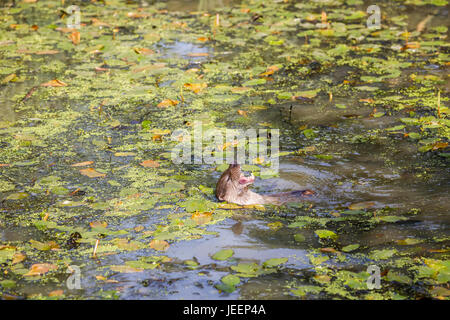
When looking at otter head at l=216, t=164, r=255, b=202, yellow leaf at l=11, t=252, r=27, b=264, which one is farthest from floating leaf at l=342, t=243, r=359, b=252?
yellow leaf at l=11, t=252, r=27, b=264

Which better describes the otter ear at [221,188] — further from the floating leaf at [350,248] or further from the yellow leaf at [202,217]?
the floating leaf at [350,248]

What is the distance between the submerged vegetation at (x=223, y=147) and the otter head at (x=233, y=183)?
115 mm

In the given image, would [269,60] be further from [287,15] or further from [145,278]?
[145,278]

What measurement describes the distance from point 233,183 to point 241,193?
Result: 0.12 m

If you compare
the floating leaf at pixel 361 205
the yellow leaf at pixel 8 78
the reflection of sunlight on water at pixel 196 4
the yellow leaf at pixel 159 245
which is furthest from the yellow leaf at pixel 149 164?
the reflection of sunlight on water at pixel 196 4

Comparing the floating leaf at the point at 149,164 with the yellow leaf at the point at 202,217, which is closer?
the yellow leaf at the point at 202,217

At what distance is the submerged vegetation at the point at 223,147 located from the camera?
3902 mm

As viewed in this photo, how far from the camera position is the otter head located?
15.2 feet

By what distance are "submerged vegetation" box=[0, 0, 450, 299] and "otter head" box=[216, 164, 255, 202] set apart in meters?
0.12

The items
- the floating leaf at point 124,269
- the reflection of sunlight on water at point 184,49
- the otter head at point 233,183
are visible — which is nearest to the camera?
the floating leaf at point 124,269

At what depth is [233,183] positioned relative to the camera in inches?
183

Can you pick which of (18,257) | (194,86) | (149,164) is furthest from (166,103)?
Result: (18,257)

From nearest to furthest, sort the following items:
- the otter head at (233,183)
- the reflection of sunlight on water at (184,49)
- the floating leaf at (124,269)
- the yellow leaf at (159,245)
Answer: the floating leaf at (124,269) < the yellow leaf at (159,245) < the otter head at (233,183) < the reflection of sunlight on water at (184,49)

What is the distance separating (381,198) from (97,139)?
282cm
